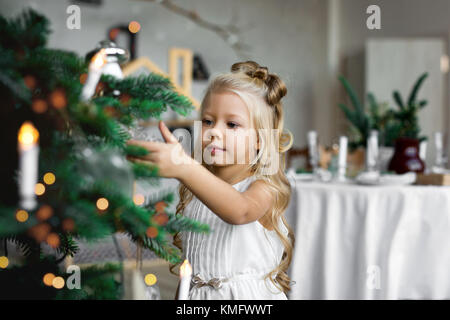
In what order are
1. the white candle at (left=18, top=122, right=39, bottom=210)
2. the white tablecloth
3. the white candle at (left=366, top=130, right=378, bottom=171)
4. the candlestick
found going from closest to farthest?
the white candle at (left=18, top=122, right=39, bottom=210) → the white tablecloth → the white candle at (left=366, top=130, right=378, bottom=171) → the candlestick

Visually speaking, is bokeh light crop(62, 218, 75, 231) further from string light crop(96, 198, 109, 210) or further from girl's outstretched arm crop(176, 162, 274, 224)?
girl's outstretched arm crop(176, 162, 274, 224)

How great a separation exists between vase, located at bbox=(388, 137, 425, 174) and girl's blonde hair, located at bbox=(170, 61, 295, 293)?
1.23m

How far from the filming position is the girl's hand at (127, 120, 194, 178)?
0.42 metres

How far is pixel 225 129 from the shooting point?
0.71 m

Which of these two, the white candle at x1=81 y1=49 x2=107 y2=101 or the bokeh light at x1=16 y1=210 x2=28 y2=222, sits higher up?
the white candle at x1=81 y1=49 x2=107 y2=101

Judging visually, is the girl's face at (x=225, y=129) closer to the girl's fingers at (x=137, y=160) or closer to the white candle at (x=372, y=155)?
the girl's fingers at (x=137, y=160)

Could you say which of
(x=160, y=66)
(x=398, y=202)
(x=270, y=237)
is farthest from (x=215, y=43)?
(x=270, y=237)

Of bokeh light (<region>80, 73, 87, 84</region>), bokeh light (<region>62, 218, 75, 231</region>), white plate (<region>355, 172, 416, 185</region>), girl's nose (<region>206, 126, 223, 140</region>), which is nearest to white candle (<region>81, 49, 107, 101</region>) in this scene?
bokeh light (<region>80, 73, 87, 84</region>)

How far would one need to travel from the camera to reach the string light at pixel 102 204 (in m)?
0.39

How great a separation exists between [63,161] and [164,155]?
0.09 m

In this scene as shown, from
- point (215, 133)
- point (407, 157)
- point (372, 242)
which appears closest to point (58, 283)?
point (215, 133)

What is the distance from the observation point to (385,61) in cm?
466

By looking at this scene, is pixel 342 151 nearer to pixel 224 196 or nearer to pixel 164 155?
pixel 224 196

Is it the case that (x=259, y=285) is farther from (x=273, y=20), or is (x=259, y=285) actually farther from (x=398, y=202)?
(x=273, y=20)
